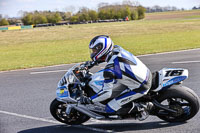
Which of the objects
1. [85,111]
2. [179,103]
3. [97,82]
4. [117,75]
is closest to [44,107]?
[85,111]

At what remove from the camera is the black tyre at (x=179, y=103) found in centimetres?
501

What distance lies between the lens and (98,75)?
5238mm

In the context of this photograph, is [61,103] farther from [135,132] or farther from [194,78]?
[194,78]

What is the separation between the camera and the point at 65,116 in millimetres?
5773

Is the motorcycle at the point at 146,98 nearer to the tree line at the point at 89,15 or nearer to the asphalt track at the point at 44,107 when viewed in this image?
the asphalt track at the point at 44,107

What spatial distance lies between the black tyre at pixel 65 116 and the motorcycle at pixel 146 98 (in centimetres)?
22

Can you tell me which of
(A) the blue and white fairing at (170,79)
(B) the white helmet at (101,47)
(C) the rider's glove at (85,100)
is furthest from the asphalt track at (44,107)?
(B) the white helmet at (101,47)

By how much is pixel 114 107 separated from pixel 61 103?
3.75 feet

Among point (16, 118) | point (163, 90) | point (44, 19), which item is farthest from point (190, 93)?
point (44, 19)

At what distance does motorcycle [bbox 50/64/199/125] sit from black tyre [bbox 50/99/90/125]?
0.22 m

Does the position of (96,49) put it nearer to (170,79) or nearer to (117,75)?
(117,75)

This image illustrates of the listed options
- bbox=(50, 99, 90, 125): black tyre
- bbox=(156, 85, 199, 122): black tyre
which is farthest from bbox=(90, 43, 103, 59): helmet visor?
bbox=(156, 85, 199, 122): black tyre

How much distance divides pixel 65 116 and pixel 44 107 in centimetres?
159

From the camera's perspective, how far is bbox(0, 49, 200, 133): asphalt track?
5.51 m
